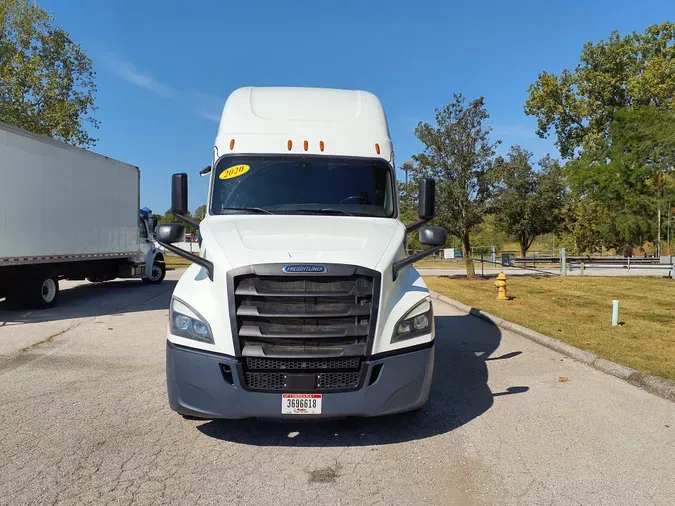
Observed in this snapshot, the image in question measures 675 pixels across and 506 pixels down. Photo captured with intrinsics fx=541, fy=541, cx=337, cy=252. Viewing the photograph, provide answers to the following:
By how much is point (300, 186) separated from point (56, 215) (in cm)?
895

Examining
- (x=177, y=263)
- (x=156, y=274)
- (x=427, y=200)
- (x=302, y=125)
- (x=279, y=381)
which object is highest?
(x=302, y=125)

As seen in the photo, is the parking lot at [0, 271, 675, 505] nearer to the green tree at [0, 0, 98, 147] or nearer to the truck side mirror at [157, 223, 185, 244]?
the truck side mirror at [157, 223, 185, 244]

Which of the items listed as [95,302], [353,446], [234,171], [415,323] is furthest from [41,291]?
[415,323]

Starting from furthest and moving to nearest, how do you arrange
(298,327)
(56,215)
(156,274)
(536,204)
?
(536,204) → (156,274) → (56,215) → (298,327)

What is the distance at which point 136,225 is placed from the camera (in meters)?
17.5

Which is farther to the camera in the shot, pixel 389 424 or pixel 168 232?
pixel 168 232

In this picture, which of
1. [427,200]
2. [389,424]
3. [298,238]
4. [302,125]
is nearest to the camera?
[298,238]

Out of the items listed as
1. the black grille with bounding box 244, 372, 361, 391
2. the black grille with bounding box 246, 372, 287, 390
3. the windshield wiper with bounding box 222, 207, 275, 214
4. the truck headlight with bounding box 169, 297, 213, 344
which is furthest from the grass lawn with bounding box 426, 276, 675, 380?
the truck headlight with bounding box 169, 297, 213, 344

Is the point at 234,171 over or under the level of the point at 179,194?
over

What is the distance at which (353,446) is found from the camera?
14.2 feet

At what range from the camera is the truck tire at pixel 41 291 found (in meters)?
12.1

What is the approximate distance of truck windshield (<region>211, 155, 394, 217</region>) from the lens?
18.1 ft

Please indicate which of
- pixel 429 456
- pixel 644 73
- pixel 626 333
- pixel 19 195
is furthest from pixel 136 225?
pixel 644 73

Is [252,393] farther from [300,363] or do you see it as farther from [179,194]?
[179,194]
